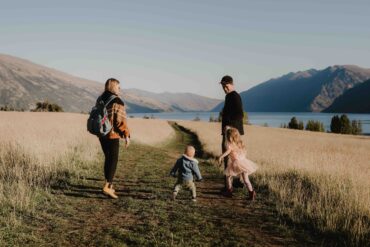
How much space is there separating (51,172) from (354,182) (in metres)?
A: 8.82

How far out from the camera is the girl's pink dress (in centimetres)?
952

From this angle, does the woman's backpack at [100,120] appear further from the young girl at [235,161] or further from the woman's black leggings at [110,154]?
the young girl at [235,161]

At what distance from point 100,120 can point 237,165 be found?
11.6ft

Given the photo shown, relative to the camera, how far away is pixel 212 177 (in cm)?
1319

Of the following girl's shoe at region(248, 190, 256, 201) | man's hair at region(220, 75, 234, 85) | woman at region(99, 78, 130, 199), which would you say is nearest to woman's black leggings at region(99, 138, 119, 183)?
woman at region(99, 78, 130, 199)

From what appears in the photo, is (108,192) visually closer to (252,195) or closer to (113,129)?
(113,129)

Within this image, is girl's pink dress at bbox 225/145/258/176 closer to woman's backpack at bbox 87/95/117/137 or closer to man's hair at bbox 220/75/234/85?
man's hair at bbox 220/75/234/85

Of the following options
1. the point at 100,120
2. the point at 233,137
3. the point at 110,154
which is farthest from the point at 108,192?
the point at 233,137

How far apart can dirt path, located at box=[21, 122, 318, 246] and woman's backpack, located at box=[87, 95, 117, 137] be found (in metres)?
1.67

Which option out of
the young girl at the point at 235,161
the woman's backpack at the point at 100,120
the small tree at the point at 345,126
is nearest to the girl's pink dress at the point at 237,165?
the young girl at the point at 235,161

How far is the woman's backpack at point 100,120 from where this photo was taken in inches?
347

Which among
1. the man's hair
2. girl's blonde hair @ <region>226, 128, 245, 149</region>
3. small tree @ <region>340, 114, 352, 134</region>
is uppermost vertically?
the man's hair

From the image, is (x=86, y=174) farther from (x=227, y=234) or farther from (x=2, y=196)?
(x=227, y=234)

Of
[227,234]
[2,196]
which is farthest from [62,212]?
[227,234]
